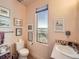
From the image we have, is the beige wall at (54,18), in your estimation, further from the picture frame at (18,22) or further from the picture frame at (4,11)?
Result: the picture frame at (4,11)

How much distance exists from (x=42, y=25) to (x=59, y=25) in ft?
3.17

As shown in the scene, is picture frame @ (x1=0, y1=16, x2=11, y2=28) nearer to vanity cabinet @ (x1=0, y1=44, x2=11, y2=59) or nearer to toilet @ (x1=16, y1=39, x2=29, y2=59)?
vanity cabinet @ (x1=0, y1=44, x2=11, y2=59)

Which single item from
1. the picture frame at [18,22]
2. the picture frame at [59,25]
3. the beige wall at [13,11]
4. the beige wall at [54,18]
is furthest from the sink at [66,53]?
the picture frame at [18,22]

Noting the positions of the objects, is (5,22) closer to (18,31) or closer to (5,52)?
(18,31)

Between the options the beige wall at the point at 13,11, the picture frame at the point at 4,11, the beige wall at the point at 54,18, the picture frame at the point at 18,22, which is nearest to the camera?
the beige wall at the point at 54,18

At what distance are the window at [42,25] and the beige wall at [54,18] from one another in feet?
0.61

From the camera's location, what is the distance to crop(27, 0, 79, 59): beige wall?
8.32ft

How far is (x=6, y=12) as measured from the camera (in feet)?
11.4

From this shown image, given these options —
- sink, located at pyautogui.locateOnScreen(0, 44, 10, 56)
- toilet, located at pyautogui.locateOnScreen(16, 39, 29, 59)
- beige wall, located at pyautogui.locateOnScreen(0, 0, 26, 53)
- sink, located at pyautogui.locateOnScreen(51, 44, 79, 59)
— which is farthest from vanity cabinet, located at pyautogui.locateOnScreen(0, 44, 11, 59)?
sink, located at pyautogui.locateOnScreen(51, 44, 79, 59)

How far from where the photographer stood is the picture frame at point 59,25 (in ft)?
9.18

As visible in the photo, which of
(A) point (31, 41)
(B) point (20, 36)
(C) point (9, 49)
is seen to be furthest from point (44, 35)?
(C) point (9, 49)

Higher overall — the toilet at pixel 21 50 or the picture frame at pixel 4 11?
the picture frame at pixel 4 11

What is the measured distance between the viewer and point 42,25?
3.72m

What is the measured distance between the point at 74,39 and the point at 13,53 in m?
2.44
